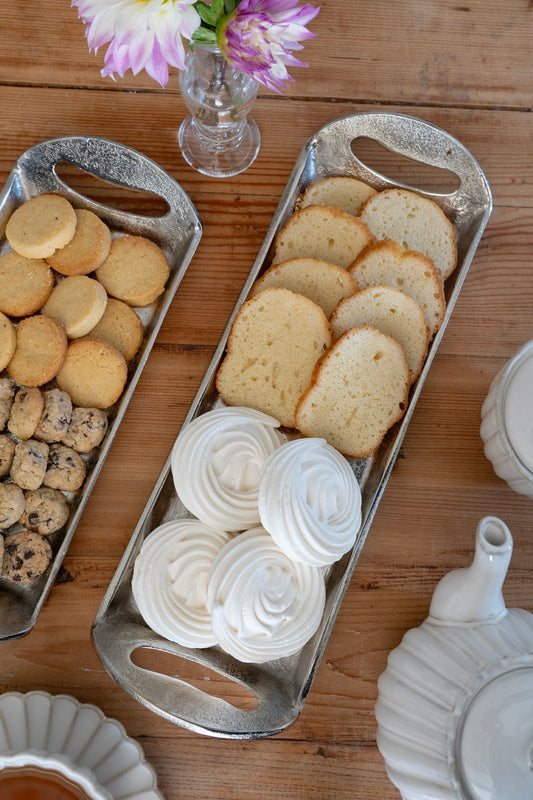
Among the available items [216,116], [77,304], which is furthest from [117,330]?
[216,116]

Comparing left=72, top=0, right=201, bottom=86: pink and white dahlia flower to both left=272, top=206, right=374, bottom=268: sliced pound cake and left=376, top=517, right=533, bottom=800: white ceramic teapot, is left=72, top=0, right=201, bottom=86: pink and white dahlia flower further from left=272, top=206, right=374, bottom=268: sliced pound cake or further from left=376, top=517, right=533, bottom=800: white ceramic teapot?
left=376, top=517, right=533, bottom=800: white ceramic teapot

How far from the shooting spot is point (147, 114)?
3.84 ft

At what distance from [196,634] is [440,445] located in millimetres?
507

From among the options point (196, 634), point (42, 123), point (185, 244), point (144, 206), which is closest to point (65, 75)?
point (42, 123)

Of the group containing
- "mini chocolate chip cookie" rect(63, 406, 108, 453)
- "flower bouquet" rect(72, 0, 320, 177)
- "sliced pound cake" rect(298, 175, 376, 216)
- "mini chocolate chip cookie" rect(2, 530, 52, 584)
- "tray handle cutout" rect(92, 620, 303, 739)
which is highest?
"flower bouquet" rect(72, 0, 320, 177)

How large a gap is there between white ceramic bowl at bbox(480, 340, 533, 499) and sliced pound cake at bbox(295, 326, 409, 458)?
0.14 metres

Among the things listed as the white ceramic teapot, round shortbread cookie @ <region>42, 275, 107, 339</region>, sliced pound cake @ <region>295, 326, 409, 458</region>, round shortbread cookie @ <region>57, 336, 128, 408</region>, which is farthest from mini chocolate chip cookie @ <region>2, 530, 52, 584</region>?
the white ceramic teapot

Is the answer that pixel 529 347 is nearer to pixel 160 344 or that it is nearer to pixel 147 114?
pixel 160 344

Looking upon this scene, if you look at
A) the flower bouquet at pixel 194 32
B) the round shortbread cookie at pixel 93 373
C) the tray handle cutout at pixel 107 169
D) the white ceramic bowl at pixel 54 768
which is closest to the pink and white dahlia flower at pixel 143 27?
the flower bouquet at pixel 194 32

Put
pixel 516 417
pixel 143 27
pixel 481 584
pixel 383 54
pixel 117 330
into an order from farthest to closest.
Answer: pixel 383 54 < pixel 117 330 < pixel 516 417 < pixel 481 584 < pixel 143 27

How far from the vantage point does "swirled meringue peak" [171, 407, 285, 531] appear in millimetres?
928

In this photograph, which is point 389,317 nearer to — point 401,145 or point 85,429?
point 401,145

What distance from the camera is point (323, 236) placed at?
3.47ft

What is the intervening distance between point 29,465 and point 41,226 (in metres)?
0.37
